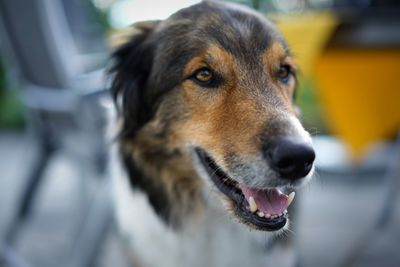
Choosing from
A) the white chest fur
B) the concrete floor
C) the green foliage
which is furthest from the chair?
the green foliage

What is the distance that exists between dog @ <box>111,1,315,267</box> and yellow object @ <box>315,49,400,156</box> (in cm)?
120

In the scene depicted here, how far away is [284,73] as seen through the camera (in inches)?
68.3

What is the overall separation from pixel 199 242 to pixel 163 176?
0.29 metres

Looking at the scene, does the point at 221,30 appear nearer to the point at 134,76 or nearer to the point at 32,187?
the point at 134,76

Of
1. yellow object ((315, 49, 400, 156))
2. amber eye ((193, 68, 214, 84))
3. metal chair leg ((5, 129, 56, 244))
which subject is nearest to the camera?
amber eye ((193, 68, 214, 84))

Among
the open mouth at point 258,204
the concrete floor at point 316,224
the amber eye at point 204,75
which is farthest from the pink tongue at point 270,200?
the concrete floor at point 316,224

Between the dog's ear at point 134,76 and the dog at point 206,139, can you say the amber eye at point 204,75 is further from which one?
the dog's ear at point 134,76

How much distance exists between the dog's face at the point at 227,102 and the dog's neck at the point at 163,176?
31mm

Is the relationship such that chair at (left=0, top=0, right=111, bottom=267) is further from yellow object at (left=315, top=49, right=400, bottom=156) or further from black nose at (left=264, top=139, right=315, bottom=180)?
yellow object at (left=315, top=49, right=400, bottom=156)

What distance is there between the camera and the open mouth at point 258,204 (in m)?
1.46

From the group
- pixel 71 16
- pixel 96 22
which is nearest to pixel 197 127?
pixel 71 16

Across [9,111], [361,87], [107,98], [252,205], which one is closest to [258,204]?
[252,205]

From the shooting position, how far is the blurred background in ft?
8.66

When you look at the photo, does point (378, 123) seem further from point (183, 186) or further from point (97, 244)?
point (97, 244)
